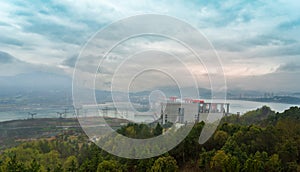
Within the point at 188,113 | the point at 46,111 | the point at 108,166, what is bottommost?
the point at 108,166

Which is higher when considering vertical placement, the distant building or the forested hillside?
the distant building

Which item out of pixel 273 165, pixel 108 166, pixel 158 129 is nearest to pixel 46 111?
pixel 108 166

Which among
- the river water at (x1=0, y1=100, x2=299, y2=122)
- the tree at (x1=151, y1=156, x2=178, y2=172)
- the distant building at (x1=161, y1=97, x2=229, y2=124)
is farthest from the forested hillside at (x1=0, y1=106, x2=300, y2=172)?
the river water at (x1=0, y1=100, x2=299, y2=122)

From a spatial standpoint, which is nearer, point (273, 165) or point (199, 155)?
point (273, 165)

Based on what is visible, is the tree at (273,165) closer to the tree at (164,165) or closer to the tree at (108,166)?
the tree at (164,165)

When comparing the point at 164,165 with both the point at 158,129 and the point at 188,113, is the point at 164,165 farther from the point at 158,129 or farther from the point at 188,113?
the point at 188,113

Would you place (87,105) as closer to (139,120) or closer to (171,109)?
(139,120)

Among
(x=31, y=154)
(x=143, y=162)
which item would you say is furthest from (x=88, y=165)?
(x=31, y=154)

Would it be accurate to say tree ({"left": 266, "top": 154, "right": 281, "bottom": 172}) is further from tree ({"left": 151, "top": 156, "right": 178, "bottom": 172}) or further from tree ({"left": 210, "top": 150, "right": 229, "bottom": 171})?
tree ({"left": 151, "top": 156, "right": 178, "bottom": 172})
